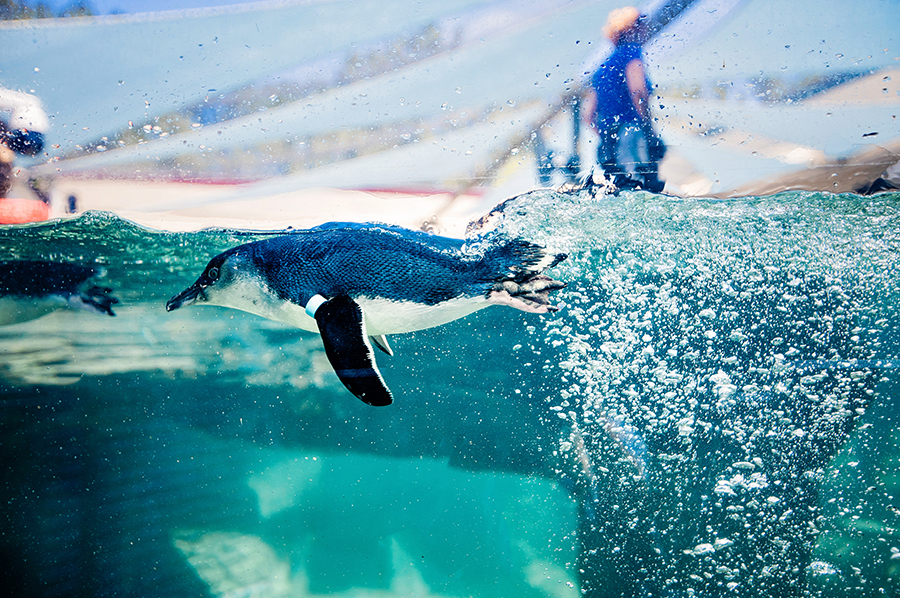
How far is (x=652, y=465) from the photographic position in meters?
5.01

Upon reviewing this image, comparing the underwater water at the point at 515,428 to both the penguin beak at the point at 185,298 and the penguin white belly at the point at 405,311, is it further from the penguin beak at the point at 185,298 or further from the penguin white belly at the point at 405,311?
the penguin beak at the point at 185,298

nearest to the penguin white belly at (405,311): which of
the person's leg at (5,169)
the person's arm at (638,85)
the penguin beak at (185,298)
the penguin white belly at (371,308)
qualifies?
the penguin white belly at (371,308)

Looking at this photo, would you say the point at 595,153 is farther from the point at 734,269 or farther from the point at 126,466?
the point at 126,466

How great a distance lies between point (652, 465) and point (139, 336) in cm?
→ 664

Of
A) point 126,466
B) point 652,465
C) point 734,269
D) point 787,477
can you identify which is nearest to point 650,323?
point 734,269

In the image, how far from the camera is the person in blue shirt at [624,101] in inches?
98.7

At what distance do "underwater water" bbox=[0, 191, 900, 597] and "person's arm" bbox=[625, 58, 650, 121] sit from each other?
81 cm

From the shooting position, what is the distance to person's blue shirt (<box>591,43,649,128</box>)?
8.39 feet

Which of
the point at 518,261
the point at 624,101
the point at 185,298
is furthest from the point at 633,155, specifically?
the point at 185,298

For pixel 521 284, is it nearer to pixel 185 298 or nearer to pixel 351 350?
pixel 351 350

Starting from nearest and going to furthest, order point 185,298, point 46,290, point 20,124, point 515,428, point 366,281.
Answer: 1. point 366,281
2. point 185,298
3. point 20,124
4. point 46,290
5. point 515,428

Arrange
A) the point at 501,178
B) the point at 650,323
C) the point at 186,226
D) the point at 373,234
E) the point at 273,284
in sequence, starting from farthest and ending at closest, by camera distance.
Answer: the point at 650,323
the point at 186,226
the point at 501,178
the point at 373,234
the point at 273,284

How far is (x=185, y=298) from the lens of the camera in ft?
8.41

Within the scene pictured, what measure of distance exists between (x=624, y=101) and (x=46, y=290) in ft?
21.5
